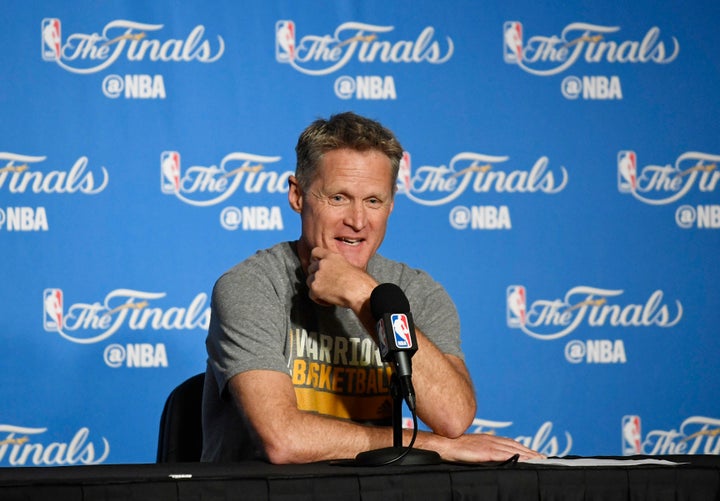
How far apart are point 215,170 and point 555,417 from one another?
1.70 meters

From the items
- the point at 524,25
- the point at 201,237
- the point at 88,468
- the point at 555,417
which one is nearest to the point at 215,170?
the point at 201,237

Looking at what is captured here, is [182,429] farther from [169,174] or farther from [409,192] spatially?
[409,192]

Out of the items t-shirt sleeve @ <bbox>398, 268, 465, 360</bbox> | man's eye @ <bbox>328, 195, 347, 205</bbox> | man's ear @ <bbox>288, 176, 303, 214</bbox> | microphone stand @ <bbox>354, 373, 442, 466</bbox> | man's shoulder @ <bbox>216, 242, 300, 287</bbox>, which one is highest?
man's ear @ <bbox>288, 176, 303, 214</bbox>

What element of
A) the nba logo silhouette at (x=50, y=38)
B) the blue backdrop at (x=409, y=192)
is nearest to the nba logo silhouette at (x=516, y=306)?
the blue backdrop at (x=409, y=192)

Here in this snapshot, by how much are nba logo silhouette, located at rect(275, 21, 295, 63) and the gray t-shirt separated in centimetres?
156

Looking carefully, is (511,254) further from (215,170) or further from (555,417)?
(215,170)

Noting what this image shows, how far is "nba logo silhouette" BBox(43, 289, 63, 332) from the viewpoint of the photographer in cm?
353

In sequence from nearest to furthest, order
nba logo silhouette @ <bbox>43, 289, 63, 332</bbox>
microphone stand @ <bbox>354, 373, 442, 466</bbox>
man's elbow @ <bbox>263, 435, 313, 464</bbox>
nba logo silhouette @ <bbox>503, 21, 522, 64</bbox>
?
microphone stand @ <bbox>354, 373, 442, 466</bbox>, man's elbow @ <bbox>263, 435, 313, 464</bbox>, nba logo silhouette @ <bbox>43, 289, 63, 332</bbox>, nba logo silhouette @ <bbox>503, 21, 522, 64</bbox>

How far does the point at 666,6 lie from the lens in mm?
3885

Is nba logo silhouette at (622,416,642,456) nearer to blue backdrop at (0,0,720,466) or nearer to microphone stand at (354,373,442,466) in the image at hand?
blue backdrop at (0,0,720,466)

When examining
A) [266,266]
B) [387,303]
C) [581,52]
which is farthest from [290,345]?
[581,52]

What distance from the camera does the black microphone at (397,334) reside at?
1.54 meters

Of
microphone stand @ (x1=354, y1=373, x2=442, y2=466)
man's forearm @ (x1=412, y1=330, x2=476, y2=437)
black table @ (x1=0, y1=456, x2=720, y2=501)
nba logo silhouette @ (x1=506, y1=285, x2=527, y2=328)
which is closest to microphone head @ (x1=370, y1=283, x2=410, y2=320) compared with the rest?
microphone stand @ (x1=354, y1=373, x2=442, y2=466)

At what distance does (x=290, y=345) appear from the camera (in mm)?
2172
